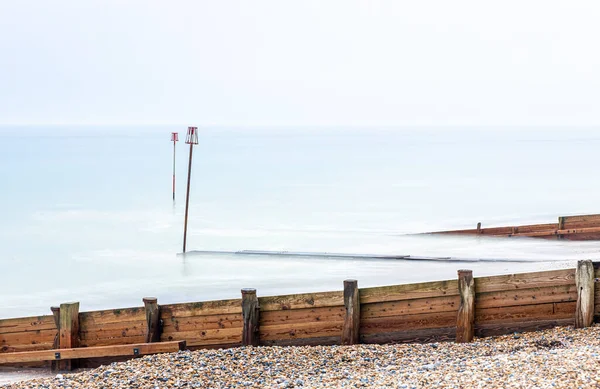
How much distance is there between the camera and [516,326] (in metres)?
13.2

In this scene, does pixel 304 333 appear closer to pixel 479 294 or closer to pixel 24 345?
pixel 479 294

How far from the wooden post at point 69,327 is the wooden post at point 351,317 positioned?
15.2ft

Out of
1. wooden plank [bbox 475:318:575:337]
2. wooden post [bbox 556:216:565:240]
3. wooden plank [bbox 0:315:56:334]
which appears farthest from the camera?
wooden post [bbox 556:216:565:240]

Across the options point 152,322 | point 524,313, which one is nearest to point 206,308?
point 152,322

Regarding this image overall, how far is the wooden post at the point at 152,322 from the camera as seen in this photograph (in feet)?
45.2

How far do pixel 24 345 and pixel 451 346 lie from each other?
7.57 m

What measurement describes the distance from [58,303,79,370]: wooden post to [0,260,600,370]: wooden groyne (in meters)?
0.02

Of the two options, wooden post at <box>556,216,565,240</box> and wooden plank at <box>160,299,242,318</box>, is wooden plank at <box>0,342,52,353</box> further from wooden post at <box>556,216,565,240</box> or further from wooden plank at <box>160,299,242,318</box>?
wooden post at <box>556,216,565,240</box>

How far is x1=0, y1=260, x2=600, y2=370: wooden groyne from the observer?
13102 millimetres

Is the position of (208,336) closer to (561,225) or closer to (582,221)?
(561,225)

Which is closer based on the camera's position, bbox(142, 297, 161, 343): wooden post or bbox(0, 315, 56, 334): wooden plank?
bbox(142, 297, 161, 343): wooden post

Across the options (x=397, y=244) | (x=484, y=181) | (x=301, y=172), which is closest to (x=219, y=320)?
(x=397, y=244)

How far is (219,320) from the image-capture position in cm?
1375

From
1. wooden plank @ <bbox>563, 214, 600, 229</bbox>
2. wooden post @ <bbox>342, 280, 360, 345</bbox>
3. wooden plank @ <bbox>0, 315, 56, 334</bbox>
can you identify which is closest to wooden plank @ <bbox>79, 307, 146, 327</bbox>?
wooden plank @ <bbox>0, 315, 56, 334</bbox>
